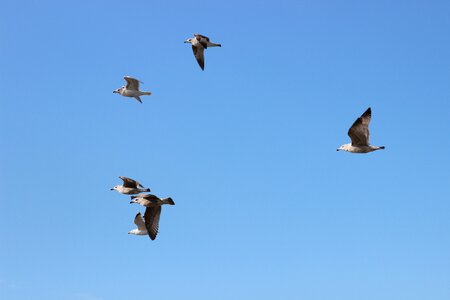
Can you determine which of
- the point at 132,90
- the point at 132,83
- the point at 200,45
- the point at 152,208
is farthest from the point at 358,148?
the point at 132,90

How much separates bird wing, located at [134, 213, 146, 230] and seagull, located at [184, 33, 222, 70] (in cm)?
935

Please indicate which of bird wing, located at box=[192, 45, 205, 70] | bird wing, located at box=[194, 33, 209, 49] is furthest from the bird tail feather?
bird wing, located at box=[194, 33, 209, 49]

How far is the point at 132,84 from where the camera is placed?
38281 millimetres

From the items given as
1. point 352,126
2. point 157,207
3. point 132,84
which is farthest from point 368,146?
point 132,84

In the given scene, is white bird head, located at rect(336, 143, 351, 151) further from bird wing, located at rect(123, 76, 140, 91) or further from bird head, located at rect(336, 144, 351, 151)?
bird wing, located at rect(123, 76, 140, 91)

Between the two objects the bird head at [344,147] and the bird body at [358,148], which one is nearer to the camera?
the bird body at [358,148]

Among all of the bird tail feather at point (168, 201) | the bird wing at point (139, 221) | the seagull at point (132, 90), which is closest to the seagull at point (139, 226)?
the bird wing at point (139, 221)

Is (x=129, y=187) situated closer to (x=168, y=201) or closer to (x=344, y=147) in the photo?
(x=168, y=201)

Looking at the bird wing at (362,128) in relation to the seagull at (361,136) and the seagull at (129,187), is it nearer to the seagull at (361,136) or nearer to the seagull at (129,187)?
the seagull at (361,136)

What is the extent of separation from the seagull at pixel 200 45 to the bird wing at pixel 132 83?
12.0ft

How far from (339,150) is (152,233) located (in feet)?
31.9

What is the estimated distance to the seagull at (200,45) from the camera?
3622 centimetres

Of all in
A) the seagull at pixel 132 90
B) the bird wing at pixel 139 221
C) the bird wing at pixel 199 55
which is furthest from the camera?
the bird wing at pixel 139 221

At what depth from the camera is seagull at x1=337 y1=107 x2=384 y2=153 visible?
30.6 meters
